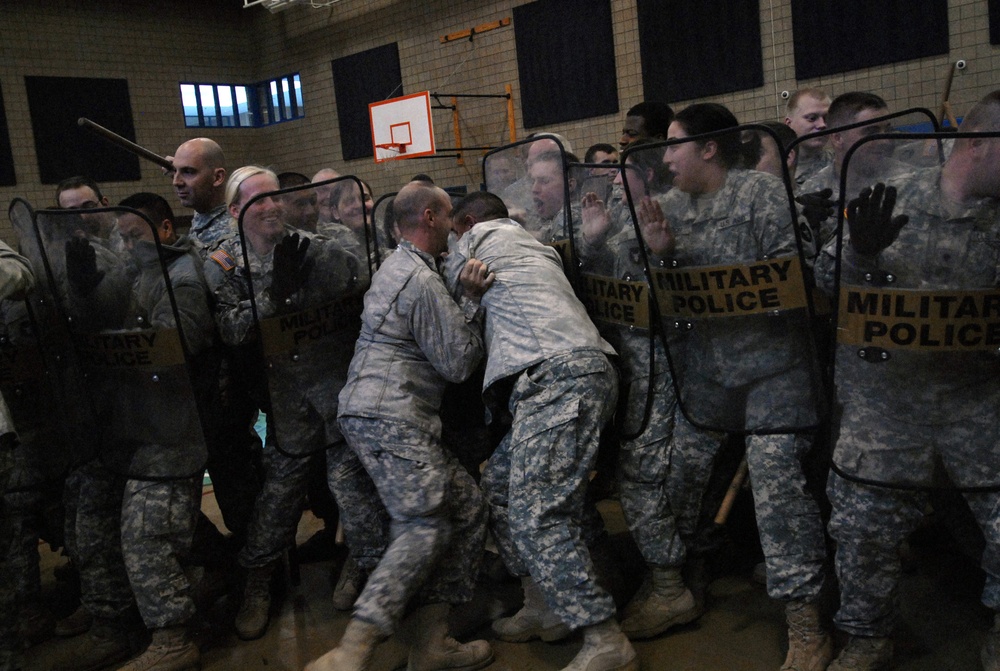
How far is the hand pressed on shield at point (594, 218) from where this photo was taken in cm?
268

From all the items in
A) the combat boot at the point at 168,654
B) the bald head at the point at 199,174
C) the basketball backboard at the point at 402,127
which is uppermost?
the basketball backboard at the point at 402,127

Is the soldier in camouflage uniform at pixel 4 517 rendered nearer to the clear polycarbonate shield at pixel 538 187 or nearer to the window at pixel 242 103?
the clear polycarbonate shield at pixel 538 187

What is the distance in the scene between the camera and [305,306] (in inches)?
110

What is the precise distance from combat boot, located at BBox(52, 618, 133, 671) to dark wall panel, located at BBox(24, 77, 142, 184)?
27.7 ft

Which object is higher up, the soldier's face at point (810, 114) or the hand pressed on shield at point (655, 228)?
the soldier's face at point (810, 114)

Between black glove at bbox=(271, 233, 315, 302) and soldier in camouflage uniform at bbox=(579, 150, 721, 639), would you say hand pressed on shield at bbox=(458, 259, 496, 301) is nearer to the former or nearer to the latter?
soldier in camouflage uniform at bbox=(579, 150, 721, 639)

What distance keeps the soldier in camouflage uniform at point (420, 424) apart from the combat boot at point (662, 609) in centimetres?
45

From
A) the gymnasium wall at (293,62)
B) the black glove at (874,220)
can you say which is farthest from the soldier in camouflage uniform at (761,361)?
the gymnasium wall at (293,62)

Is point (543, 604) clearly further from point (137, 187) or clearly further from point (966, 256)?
point (137, 187)

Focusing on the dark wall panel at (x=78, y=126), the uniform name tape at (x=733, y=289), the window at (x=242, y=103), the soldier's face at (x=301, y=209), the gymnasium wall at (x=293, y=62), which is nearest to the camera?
the uniform name tape at (x=733, y=289)

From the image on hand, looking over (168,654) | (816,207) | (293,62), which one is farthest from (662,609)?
(293,62)

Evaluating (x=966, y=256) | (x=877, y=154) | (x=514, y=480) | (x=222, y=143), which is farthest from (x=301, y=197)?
(x=222, y=143)

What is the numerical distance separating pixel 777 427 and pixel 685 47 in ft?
20.2

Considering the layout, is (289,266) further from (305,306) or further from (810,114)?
(810,114)
